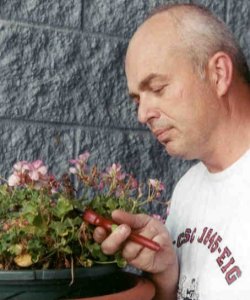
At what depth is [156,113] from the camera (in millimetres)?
1633

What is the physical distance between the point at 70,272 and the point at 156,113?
0.50 m

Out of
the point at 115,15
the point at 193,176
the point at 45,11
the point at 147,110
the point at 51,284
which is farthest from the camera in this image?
the point at 115,15

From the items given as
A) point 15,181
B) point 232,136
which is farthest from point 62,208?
point 232,136

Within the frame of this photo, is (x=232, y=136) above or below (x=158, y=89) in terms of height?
below

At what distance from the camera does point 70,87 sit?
7.61 ft

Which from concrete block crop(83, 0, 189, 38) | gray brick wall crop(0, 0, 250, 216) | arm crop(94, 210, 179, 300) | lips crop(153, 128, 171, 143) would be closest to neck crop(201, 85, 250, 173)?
lips crop(153, 128, 171, 143)

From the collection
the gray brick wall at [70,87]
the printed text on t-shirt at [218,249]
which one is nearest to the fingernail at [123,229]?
the printed text on t-shirt at [218,249]

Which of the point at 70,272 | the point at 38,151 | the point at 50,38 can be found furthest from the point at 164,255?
the point at 50,38

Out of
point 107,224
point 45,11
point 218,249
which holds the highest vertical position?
point 45,11

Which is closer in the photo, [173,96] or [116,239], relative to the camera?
[116,239]

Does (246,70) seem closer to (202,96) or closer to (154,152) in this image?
(202,96)

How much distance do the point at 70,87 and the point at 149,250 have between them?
97 cm

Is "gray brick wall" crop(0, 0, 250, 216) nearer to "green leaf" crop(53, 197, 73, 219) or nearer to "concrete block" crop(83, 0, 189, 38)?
"concrete block" crop(83, 0, 189, 38)

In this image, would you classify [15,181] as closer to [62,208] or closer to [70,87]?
[62,208]
